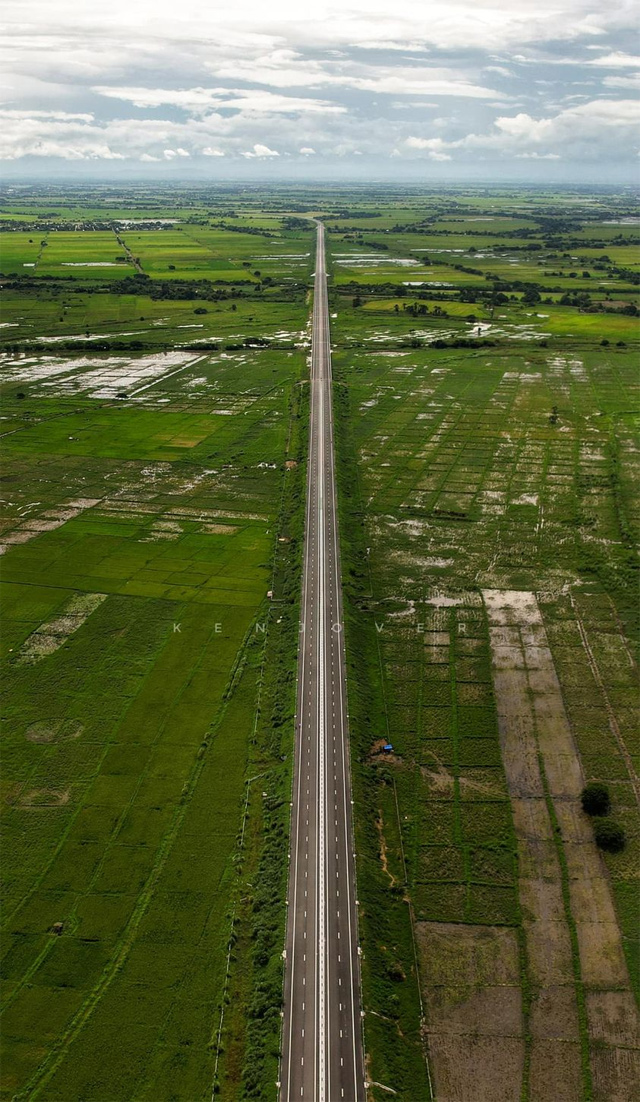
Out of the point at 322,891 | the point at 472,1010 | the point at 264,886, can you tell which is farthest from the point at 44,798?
the point at 472,1010

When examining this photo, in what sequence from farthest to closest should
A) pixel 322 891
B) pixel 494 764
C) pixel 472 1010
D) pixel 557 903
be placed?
pixel 494 764 → pixel 322 891 → pixel 557 903 → pixel 472 1010

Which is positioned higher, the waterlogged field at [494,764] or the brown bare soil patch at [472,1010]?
the waterlogged field at [494,764]

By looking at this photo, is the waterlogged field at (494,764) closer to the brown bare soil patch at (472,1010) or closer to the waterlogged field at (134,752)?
the brown bare soil patch at (472,1010)

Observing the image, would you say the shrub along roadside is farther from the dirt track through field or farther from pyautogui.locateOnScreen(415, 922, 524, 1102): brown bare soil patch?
the dirt track through field

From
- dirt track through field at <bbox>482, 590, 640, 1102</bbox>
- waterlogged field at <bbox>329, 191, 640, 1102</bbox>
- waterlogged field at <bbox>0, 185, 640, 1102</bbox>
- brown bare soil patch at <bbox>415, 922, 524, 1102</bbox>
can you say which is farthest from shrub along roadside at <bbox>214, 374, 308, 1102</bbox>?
dirt track through field at <bbox>482, 590, 640, 1102</bbox>

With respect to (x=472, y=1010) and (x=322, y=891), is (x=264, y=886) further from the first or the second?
(x=472, y=1010)

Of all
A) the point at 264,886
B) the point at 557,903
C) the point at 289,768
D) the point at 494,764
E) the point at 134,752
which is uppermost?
the point at 289,768

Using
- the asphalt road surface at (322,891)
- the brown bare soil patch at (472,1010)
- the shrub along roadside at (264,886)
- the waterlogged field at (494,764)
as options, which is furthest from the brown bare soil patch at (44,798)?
the brown bare soil patch at (472,1010)
